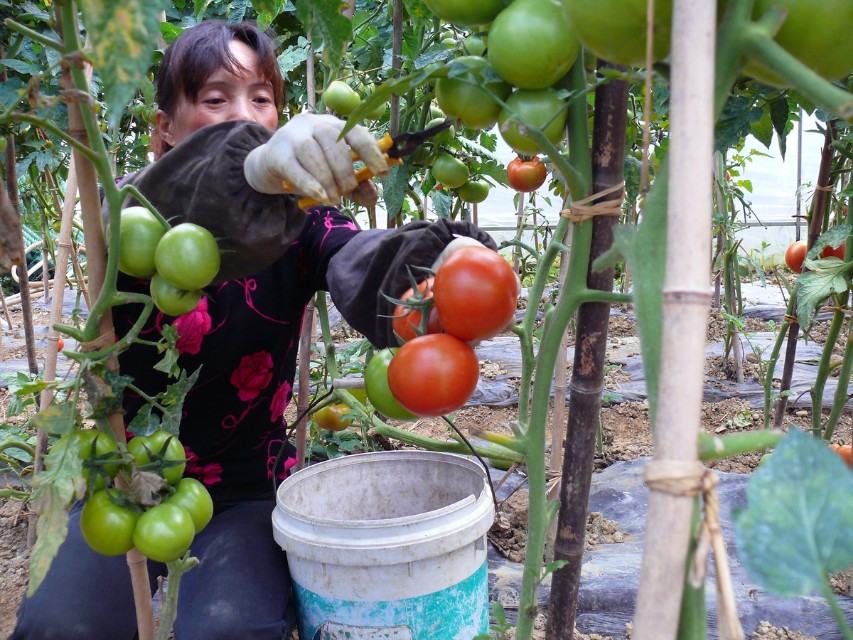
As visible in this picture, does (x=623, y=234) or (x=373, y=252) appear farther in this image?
(x=373, y=252)

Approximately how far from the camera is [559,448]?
142 cm

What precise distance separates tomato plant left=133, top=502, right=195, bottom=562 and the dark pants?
464 mm

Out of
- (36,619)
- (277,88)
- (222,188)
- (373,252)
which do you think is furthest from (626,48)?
(36,619)

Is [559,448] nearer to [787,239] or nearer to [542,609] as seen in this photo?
[542,609]

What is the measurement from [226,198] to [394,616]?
0.65 m

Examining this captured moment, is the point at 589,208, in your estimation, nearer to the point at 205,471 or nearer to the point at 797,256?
the point at 205,471

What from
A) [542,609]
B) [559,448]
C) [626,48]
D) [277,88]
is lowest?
[542,609]

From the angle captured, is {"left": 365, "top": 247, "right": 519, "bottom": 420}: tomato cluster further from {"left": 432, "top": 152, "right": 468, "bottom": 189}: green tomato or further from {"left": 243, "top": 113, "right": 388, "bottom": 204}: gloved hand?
{"left": 432, "top": 152, "right": 468, "bottom": 189}: green tomato

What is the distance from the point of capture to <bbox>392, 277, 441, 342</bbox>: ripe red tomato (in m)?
0.78

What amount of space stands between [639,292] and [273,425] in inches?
46.0

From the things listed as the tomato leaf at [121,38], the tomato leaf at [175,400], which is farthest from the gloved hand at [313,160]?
the tomato leaf at [121,38]

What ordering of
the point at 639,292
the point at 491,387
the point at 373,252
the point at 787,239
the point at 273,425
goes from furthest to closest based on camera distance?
the point at 787,239 < the point at 491,387 < the point at 273,425 < the point at 373,252 < the point at 639,292

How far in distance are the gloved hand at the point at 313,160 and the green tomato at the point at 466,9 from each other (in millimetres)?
175

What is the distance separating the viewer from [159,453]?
0.69 meters
